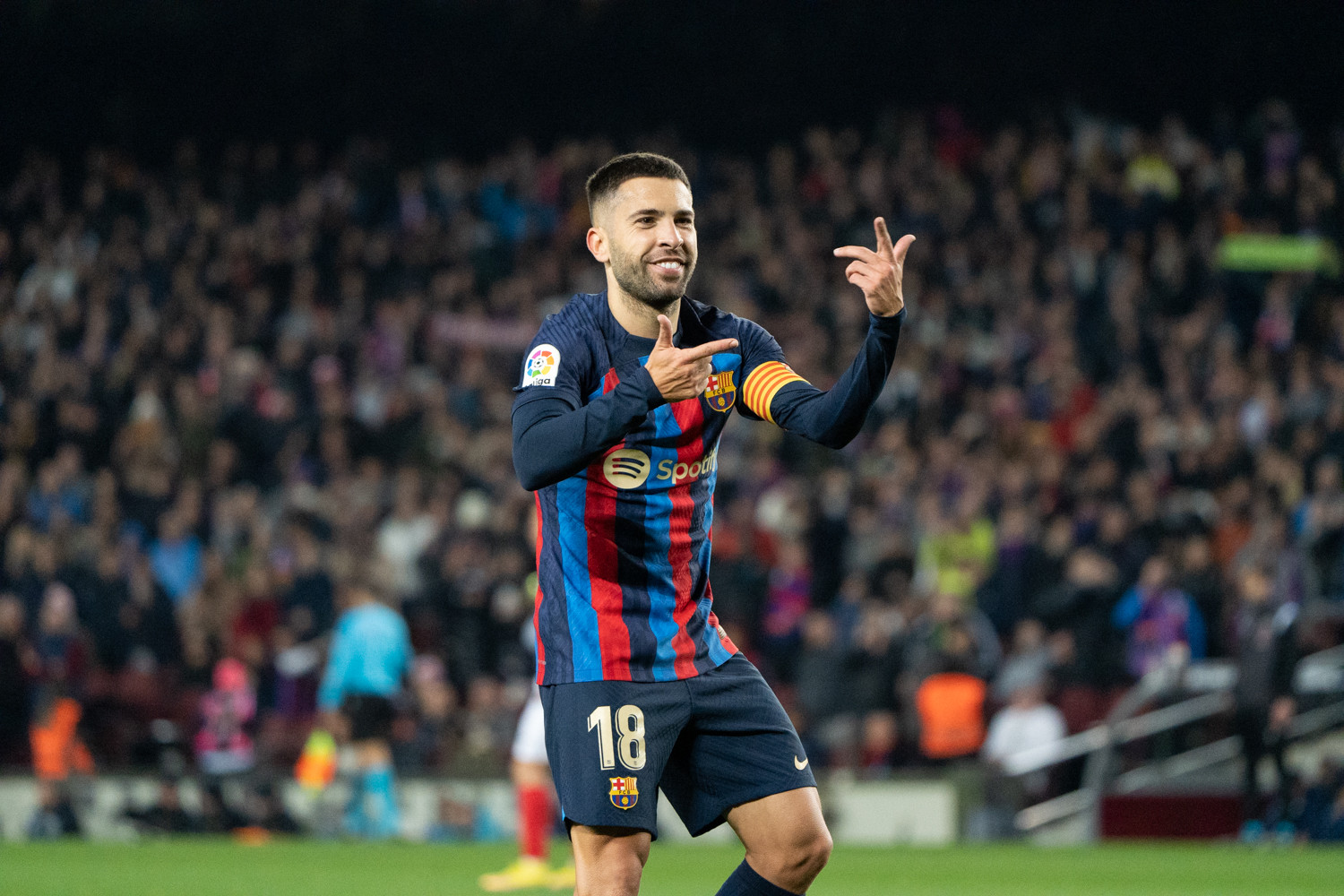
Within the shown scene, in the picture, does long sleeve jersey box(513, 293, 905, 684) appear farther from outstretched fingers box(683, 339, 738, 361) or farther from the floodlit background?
the floodlit background

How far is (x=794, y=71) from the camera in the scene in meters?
22.9

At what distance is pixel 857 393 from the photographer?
13.3ft

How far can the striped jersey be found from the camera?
13.5ft

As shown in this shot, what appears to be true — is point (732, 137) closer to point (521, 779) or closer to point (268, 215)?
point (268, 215)

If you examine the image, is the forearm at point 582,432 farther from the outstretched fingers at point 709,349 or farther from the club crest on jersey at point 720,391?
the club crest on jersey at point 720,391

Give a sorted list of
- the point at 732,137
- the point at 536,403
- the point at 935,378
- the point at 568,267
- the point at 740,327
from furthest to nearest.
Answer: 1. the point at 732,137
2. the point at 568,267
3. the point at 935,378
4. the point at 740,327
5. the point at 536,403

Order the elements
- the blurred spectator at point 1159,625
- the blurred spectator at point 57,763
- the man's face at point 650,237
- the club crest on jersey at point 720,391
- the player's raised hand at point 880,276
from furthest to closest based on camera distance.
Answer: the blurred spectator at point 1159,625, the blurred spectator at point 57,763, the club crest on jersey at point 720,391, the man's face at point 650,237, the player's raised hand at point 880,276

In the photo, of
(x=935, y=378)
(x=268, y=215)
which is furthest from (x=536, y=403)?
(x=268, y=215)

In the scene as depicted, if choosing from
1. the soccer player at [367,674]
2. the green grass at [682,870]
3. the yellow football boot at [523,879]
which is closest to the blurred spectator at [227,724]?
the green grass at [682,870]

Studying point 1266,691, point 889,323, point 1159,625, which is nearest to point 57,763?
point 1159,625

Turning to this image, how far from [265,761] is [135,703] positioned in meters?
1.27

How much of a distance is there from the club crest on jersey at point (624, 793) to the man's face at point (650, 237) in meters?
1.19

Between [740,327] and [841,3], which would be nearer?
[740,327]

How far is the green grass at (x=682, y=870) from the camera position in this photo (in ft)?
30.1
